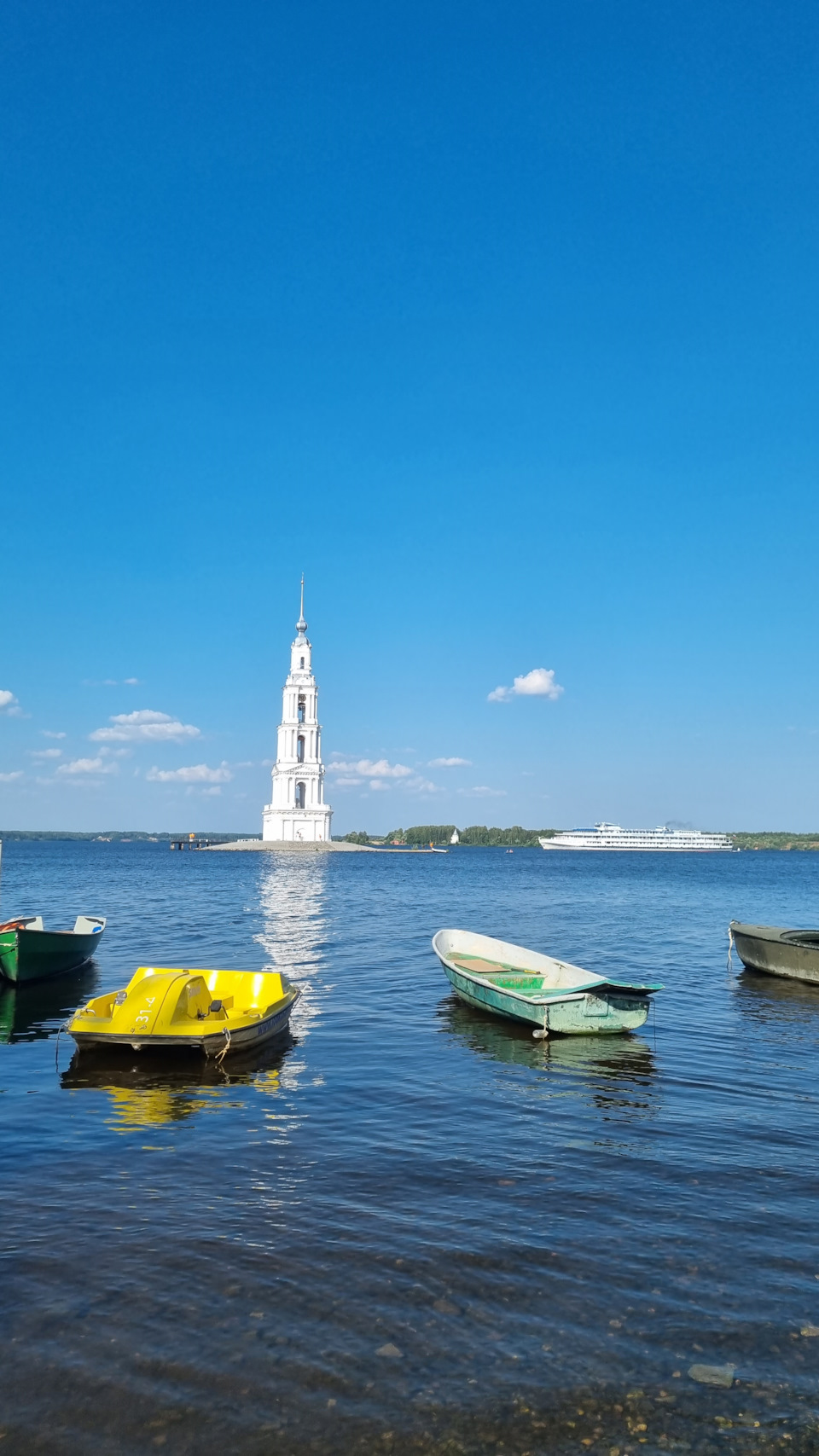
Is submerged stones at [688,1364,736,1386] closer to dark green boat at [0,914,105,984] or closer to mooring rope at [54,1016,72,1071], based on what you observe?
mooring rope at [54,1016,72,1071]

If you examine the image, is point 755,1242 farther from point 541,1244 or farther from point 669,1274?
point 541,1244

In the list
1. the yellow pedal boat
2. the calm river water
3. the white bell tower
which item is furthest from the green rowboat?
the white bell tower

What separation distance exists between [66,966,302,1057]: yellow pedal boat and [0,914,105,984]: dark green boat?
10072 mm

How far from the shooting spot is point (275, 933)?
146 ft

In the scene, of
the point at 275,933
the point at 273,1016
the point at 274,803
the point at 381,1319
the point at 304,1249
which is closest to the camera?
the point at 381,1319

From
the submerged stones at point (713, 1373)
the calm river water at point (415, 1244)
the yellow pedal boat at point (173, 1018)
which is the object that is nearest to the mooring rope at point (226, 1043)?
the yellow pedal boat at point (173, 1018)

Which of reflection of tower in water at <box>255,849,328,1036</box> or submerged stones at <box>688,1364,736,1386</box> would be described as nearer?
submerged stones at <box>688,1364,736,1386</box>

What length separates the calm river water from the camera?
7.25 metres

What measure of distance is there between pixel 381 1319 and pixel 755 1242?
4.37 meters

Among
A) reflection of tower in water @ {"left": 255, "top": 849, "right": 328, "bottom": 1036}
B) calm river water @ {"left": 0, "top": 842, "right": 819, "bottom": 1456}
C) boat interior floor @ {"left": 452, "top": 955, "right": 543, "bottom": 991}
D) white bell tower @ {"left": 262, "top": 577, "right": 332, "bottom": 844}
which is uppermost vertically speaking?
white bell tower @ {"left": 262, "top": 577, "right": 332, "bottom": 844}

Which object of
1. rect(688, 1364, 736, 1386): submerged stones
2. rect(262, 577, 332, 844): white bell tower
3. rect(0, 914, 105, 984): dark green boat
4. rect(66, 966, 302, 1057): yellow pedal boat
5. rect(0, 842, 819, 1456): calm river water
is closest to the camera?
rect(0, 842, 819, 1456): calm river water

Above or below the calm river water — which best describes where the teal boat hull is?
above

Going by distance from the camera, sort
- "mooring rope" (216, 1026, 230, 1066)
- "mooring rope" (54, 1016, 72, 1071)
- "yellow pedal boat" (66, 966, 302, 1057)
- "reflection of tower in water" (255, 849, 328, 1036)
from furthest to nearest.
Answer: "reflection of tower in water" (255, 849, 328, 1036) → "mooring rope" (54, 1016, 72, 1071) → "mooring rope" (216, 1026, 230, 1066) → "yellow pedal boat" (66, 966, 302, 1057)

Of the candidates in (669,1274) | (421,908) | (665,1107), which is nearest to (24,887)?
(421,908)
